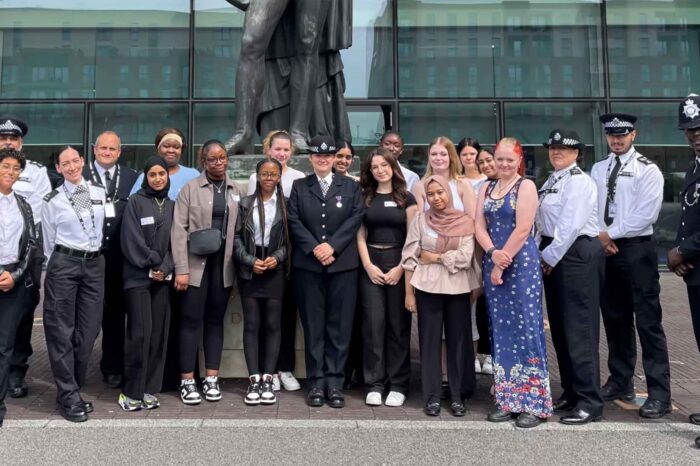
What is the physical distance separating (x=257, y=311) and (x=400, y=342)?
1.07 meters

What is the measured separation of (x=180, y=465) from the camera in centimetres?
348

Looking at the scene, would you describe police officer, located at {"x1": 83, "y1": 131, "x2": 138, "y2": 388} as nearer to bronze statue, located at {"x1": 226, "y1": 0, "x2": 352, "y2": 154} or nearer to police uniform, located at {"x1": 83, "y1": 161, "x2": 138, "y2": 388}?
police uniform, located at {"x1": 83, "y1": 161, "x2": 138, "y2": 388}

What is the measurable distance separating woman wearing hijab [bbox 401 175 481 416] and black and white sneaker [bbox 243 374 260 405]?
3.92 feet

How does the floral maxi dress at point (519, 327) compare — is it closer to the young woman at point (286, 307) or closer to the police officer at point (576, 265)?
the police officer at point (576, 265)

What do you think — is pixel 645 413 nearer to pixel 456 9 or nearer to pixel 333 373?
pixel 333 373

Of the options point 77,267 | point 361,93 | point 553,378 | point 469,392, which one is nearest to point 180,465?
point 77,267

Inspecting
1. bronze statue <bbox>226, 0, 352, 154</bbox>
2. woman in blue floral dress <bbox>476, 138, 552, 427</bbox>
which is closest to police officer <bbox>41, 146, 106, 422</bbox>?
bronze statue <bbox>226, 0, 352, 154</bbox>

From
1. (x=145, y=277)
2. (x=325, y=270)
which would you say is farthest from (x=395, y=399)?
(x=145, y=277)

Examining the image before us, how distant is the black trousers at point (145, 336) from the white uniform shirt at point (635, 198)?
3.17 m

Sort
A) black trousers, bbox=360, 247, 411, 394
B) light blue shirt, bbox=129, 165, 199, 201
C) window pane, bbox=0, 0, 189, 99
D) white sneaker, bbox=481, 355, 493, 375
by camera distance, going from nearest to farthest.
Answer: black trousers, bbox=360, 247, 411, 394
light blue shirt, bbox=129, 165, 199, 201
white sneaker, bbox=481, 355, 493, 375
window pane, bbox=0, 0, 189, 99

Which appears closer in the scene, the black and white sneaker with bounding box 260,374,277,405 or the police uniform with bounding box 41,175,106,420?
the police uniform with bounding box 41,175,106,420

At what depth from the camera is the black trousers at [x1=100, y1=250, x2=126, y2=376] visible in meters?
5.16

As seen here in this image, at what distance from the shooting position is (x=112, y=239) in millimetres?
4914

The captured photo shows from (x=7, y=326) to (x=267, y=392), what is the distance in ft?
5.81
